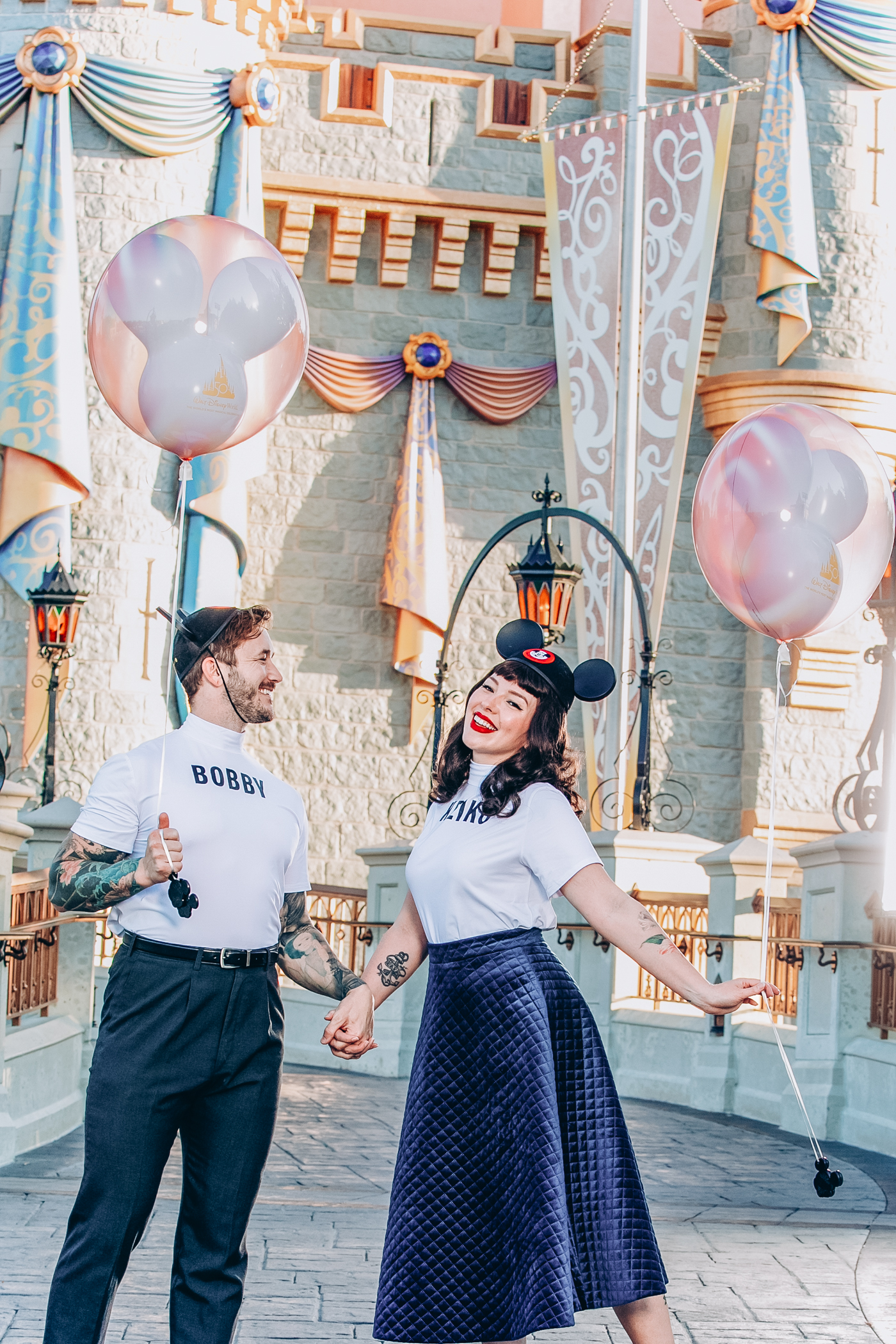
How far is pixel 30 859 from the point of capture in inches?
301

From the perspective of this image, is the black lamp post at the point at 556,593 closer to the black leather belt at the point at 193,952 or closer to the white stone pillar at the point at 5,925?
the white stone pillar at the point at 5,925

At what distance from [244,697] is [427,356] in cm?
1120

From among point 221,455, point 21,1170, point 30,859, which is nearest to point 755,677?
point 221,455

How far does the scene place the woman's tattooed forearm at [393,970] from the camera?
3.25 m

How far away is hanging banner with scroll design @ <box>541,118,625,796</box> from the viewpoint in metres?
10.4

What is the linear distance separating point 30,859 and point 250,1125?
15.8 feet

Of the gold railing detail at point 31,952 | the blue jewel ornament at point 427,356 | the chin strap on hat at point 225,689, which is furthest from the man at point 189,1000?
the blue jewel ornament at point 427,356

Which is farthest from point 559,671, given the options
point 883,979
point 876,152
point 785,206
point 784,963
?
point 876,152

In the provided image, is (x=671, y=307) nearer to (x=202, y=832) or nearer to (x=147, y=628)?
(x=147, y=628)

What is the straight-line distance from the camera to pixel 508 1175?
9.73 feet

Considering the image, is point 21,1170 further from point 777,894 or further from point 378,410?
point 378,410

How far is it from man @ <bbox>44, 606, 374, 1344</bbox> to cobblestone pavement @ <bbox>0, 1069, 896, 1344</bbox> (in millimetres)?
128

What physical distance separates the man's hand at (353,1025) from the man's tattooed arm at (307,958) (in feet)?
0.12

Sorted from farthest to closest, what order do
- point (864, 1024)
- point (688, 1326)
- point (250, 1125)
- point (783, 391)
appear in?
point (783, 391) < point (864, 1024) < point (688, 1326) < point (250, 1125)
